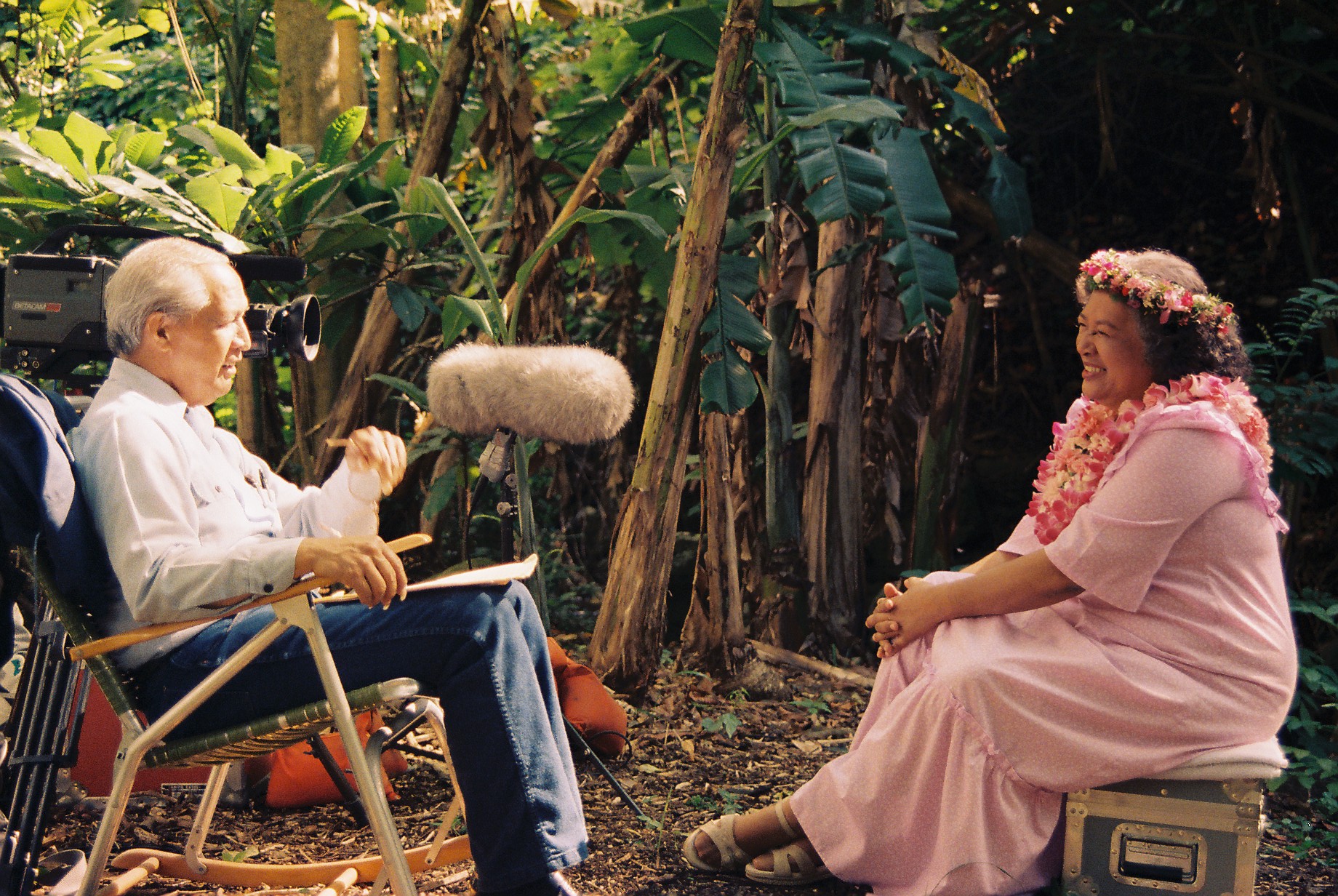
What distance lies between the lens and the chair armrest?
160cm

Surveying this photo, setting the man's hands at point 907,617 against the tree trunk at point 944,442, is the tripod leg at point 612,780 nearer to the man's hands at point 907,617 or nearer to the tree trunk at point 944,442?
the man's hands at point 907,617

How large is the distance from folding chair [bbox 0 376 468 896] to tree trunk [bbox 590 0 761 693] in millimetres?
1538

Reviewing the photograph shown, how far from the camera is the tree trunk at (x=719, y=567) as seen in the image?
139 inches

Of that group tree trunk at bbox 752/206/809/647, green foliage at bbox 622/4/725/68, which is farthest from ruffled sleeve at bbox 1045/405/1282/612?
green foliage at bbox 622/4/725/68

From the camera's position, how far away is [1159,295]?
190 cm

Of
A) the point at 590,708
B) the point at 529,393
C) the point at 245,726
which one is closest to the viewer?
the point at 245,726

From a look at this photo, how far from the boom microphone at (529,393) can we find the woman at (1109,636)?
0.81m

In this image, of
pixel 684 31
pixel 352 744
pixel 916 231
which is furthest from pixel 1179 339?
pixel 684 31

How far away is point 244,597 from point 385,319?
8.44 feet

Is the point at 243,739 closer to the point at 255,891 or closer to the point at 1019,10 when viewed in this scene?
the point at 255,891

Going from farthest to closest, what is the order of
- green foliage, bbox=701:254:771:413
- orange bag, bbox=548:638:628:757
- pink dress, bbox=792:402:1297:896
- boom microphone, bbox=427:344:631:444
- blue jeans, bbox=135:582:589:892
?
green foliage, bbox=701:254:771:413 → orange bag, bbox=548:638:628:757 → boom microphone, bbox=427:344:631:444 → pink dress, bbox=792:402:1297:896 → blue jeans, bbox=135:582:589:892

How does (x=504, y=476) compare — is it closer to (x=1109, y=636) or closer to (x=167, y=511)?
(x=167, y=511)

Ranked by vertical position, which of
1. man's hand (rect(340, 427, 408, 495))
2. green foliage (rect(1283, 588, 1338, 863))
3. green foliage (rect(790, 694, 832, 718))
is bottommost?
green foliage (rect(790, 694, 832, 718))

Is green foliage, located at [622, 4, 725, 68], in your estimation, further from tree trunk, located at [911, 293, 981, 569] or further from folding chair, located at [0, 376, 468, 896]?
folding chair, located at [0, 376, 468, 896]
